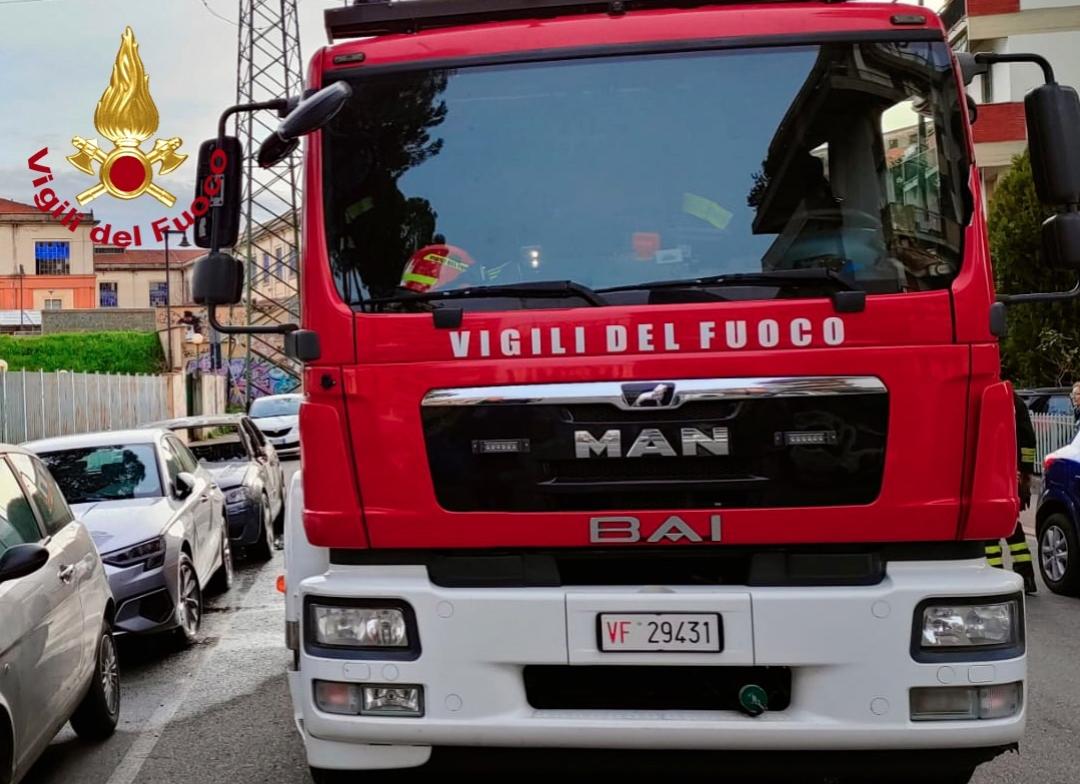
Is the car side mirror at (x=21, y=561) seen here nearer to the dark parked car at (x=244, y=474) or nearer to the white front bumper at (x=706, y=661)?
the white front bumper at (x=706, y=661)

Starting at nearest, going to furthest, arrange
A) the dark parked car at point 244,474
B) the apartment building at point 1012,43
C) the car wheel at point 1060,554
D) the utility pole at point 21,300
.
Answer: the car wheel at point 1060,554, the dark parked car at point 244,474, the apartment building at point 1012,43, the utility pole at point 21,300

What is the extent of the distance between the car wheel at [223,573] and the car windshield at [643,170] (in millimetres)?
6767

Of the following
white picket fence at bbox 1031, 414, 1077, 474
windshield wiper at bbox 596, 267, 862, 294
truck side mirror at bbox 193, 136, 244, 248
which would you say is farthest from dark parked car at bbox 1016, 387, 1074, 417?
truck side mirror at bbox 193, 136, 244, 248

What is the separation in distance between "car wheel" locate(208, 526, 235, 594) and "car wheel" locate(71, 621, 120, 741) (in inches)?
162

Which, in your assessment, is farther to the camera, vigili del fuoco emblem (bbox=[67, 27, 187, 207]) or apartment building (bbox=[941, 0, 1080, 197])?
apartment building (bbox=[941, 0, 1080, 197])

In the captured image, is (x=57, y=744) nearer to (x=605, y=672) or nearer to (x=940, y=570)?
(x=605, y=672)

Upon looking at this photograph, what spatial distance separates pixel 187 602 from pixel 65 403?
15.8m

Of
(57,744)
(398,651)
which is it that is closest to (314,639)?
(398,651)

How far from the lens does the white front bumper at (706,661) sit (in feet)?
11.9

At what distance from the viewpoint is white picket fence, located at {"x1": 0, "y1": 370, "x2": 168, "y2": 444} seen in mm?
19266

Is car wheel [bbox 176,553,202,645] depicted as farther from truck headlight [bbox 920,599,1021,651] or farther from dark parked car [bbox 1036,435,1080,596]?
dark parked car [bbox 1036,435,1080,596]

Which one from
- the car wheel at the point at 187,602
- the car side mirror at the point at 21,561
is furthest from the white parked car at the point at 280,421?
the car side mirror at the point at 21,561

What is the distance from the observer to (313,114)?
409cm

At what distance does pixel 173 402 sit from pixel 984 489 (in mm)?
35948
